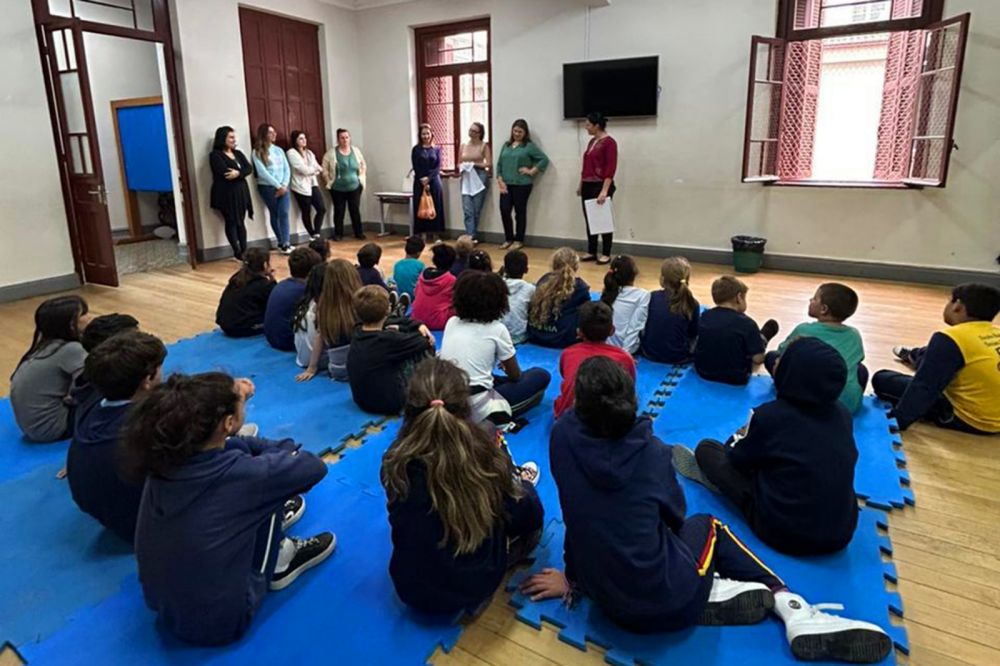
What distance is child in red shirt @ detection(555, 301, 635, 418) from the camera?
9.38 ft

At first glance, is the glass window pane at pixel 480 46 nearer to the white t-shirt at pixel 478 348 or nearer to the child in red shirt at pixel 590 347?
the white t-shirt at pixel 478 348

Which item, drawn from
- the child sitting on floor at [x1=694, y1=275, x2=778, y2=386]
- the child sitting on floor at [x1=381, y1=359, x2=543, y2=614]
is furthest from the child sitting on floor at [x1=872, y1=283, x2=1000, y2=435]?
the child sitting on floor at [x1=381, y1=359, x2=543, y2=614]

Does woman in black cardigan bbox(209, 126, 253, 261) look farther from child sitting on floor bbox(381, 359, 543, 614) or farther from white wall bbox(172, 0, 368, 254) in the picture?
child sitting on floor bbox(381, 359, 543, 614)

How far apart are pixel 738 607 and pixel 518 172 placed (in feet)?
21.8

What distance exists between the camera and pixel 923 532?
2361 mm

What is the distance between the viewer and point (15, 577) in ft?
7.18

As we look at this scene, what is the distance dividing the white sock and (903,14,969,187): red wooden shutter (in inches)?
229

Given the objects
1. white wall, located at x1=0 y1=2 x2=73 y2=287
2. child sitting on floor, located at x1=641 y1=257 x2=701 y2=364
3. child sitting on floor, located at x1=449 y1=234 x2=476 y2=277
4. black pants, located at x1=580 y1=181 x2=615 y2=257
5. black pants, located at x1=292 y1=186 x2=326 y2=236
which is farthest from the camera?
black pants, located at x1=292 y1=186 x2=326 y2=236

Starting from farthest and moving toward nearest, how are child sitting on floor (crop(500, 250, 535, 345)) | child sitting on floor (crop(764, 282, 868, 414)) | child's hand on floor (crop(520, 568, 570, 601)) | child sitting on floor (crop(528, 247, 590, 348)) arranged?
child sitting on floor (crop(500, 250, 535, 345)), child sitting on floor (crop(528, 247, 590, 348)), child sitting on floor (crop(764, 282, 868, 414)), child's hand on floor (crop(520, 568, 570, 601))

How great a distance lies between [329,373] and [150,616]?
6.59 ft

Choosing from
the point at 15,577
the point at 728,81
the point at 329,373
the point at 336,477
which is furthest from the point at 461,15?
the point at 15,577

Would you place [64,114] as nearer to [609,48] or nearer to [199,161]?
[199,161]

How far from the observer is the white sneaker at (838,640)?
1720mm

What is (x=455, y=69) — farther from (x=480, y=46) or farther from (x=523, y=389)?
(x=523, y=389)
